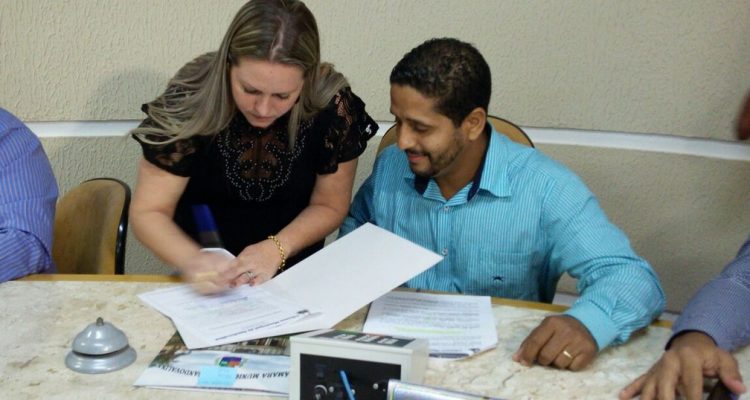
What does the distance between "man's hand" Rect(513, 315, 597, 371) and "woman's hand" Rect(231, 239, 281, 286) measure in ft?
1.81

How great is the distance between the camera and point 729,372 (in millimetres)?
1188

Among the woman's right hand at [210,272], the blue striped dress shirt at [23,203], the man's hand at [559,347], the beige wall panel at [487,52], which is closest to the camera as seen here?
the man's hand at [559,347]

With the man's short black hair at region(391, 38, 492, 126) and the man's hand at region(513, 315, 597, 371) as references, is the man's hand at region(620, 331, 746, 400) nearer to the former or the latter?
the man's hand at region(513, 315, 597, 371)

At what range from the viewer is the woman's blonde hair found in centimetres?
164

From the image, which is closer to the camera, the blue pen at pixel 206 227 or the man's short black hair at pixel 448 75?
the man's short black hair at pixel 448 75

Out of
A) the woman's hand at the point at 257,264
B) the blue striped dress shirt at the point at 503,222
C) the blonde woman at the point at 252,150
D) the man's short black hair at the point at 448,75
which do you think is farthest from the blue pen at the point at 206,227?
the man's short black hair at the point at 448,75

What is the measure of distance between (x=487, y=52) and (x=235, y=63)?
3.77 feet

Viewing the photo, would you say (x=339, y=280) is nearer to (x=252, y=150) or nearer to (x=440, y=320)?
(x=440, y=320)

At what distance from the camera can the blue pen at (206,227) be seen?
176 centimetres

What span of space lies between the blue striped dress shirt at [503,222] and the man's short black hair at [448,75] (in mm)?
138

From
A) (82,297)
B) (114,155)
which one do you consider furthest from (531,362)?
(114,155)

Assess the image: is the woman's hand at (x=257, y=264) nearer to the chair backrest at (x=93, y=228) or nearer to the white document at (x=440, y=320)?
the white document at (x=440, y=320)

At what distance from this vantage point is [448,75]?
166cm

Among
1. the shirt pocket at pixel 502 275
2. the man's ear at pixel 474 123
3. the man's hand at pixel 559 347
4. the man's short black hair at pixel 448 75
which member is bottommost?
the shirt pocket at pixel 502 275
